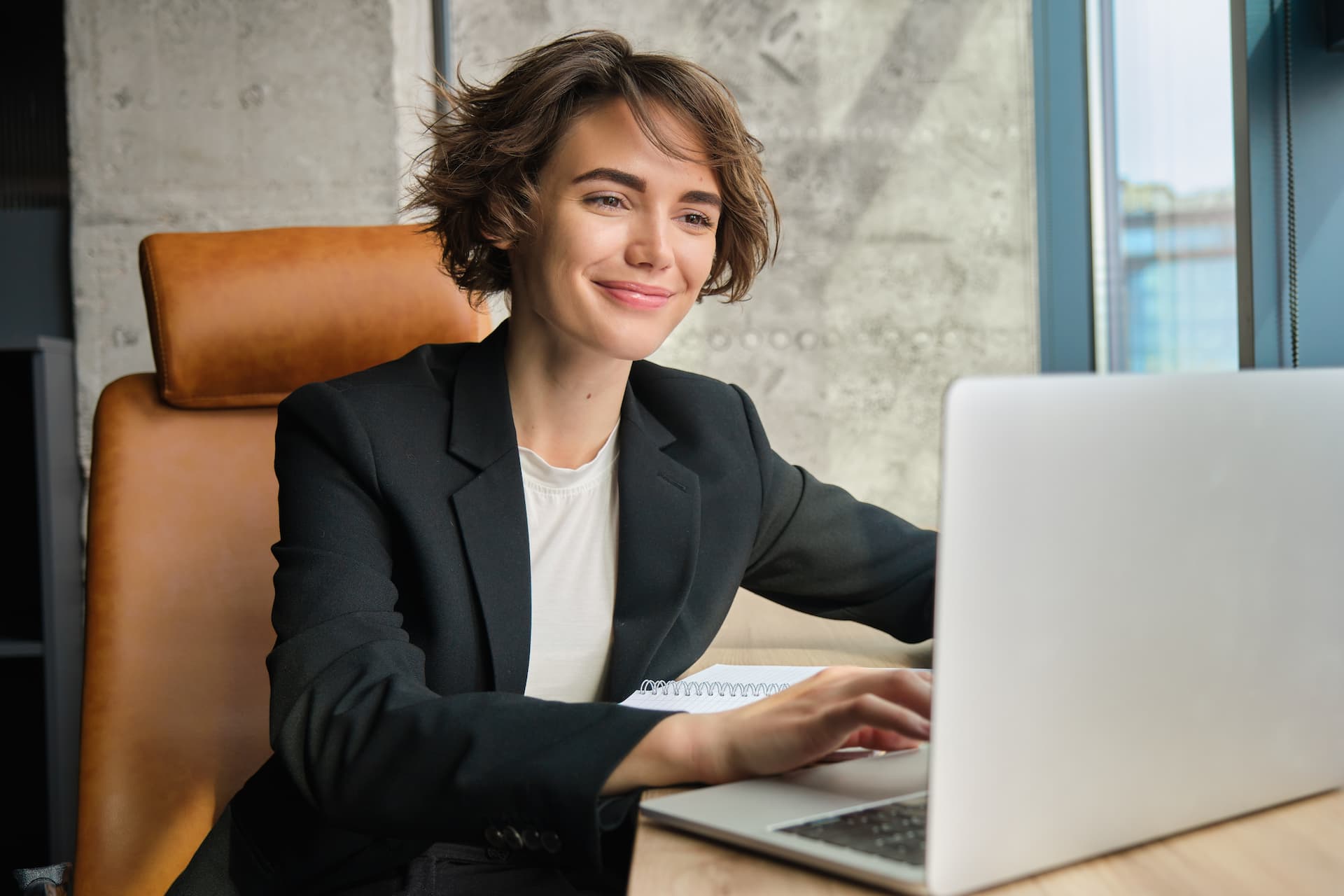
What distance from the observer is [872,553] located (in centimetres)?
126

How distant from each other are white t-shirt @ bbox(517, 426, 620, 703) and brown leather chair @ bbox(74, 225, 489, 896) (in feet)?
1.29

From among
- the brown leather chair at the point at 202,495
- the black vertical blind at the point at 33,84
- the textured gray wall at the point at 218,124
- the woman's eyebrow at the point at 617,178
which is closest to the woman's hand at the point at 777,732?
the woman's eyebrow at the point at 617,178

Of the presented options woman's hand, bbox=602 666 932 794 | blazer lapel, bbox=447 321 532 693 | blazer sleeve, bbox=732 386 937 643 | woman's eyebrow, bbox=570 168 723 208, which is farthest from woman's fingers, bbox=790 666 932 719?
woman's eyebrow, bbox=570 168 723 208

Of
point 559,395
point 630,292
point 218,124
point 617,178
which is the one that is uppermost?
point 218,124

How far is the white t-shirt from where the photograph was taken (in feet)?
3.74

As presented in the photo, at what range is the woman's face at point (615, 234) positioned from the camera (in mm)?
1188

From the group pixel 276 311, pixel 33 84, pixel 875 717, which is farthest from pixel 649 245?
pixel 33 84

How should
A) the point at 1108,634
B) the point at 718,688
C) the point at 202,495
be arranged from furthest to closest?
the point at 202,495 < the point at 718,688 < the point at 1108,634

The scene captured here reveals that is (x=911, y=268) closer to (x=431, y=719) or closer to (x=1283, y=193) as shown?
(x=1283, y=193)

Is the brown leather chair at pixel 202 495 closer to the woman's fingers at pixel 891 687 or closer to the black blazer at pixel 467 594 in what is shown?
the black blazer at pixel 467 594

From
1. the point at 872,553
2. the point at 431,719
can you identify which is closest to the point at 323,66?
the point at 872,553

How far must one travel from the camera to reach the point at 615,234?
46.8 inches

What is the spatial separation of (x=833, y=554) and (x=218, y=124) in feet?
5.80

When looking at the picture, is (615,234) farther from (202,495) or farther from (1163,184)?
(1163,184)
